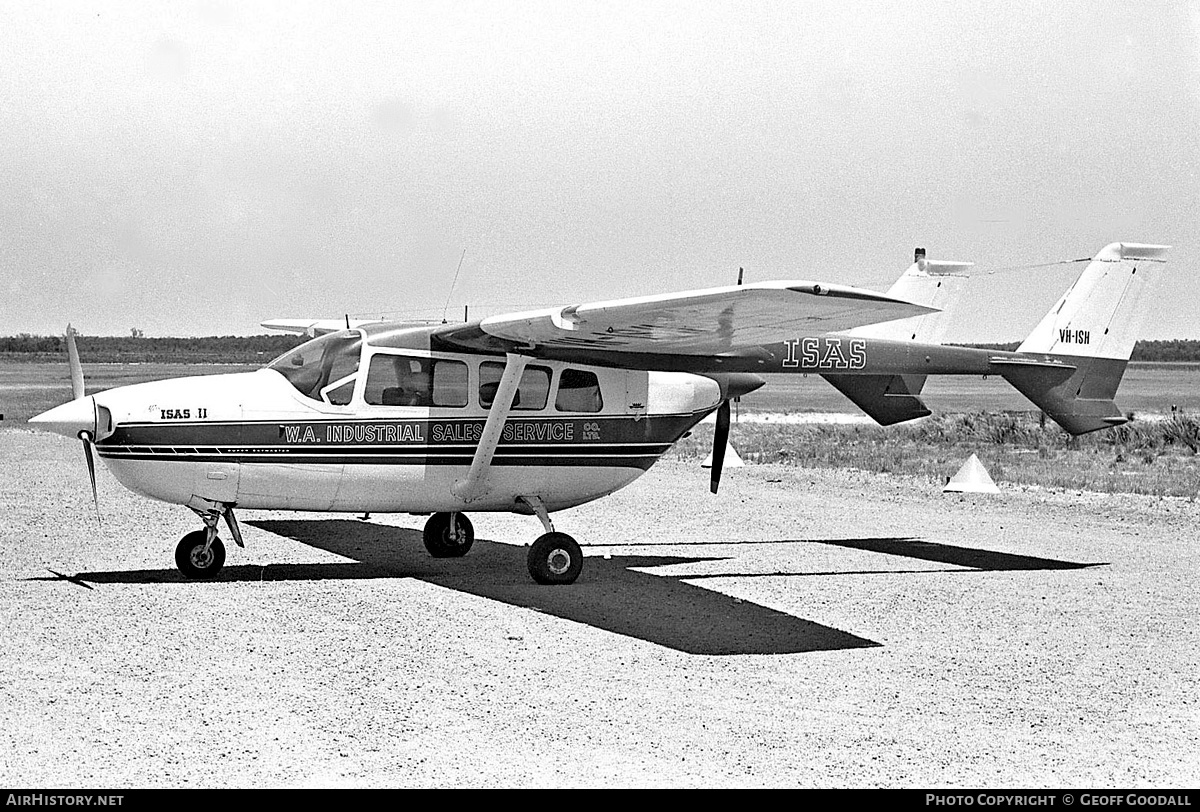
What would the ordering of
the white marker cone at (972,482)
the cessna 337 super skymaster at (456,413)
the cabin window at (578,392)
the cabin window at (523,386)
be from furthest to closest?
the white marker cone at (972,482) → the cabin window at (578,392) → the cabin window at (523,386) → the cessna 337 super skymaster at (456,413)

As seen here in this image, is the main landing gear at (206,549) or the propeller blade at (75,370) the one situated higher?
the propeller blade at (75,370)

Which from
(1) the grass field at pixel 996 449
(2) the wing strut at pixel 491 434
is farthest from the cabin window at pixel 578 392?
(1) the grass field at pixel 996 449

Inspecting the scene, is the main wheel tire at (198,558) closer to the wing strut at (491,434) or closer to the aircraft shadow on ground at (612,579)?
the aircraft shadow on ground at (612,579)

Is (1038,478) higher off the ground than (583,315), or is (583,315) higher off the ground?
(583,315)

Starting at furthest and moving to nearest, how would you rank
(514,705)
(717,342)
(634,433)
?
(634,433)
(717,342)
(514,705)

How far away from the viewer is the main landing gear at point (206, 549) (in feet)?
39.0

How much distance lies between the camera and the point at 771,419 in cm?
4438

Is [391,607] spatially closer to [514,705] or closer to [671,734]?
[514,705]

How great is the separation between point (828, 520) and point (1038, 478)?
6776 millimetres

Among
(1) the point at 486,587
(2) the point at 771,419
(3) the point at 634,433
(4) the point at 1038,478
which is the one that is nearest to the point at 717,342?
(3) the point at 634,433

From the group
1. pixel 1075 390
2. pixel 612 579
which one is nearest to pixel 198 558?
pixel 612 579

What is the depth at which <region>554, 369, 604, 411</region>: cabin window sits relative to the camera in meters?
12.8

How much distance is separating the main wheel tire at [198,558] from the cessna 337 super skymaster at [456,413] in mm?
12

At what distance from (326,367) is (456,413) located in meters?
1.24
